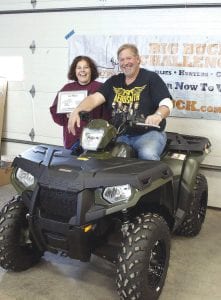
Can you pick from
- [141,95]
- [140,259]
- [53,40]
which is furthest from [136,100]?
[53,40]

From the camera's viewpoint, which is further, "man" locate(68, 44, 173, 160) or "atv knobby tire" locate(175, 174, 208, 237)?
"atv knobby tire" locate(175, 174, 208, 237)

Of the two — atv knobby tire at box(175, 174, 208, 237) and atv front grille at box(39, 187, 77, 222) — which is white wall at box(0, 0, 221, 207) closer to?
atv knobby tire at box(175, 174, 208, 237)

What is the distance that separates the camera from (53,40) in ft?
14.7

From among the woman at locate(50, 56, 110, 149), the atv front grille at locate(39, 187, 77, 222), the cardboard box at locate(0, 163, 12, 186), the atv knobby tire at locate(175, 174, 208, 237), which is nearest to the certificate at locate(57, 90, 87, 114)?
the woman at locate(50, 56, 110, 149)

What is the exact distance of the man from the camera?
2695mm

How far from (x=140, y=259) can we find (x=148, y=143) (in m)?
0.89

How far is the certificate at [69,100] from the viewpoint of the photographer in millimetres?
3295

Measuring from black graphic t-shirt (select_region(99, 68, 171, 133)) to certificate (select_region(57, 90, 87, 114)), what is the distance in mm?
466

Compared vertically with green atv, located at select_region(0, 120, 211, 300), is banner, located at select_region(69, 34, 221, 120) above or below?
above

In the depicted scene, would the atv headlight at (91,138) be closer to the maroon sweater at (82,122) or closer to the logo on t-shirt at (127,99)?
the logo on t-shirt at (127,99)

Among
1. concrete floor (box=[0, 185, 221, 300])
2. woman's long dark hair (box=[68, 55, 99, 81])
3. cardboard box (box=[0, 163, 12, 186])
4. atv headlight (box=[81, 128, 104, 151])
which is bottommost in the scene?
concrete floor (box=[0, 185, 221, 300])

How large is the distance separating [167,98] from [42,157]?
99cm

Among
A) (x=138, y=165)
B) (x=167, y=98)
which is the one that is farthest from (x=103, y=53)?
(x=138, y=165)

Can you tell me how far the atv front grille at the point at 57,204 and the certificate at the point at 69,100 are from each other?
1290 mm
